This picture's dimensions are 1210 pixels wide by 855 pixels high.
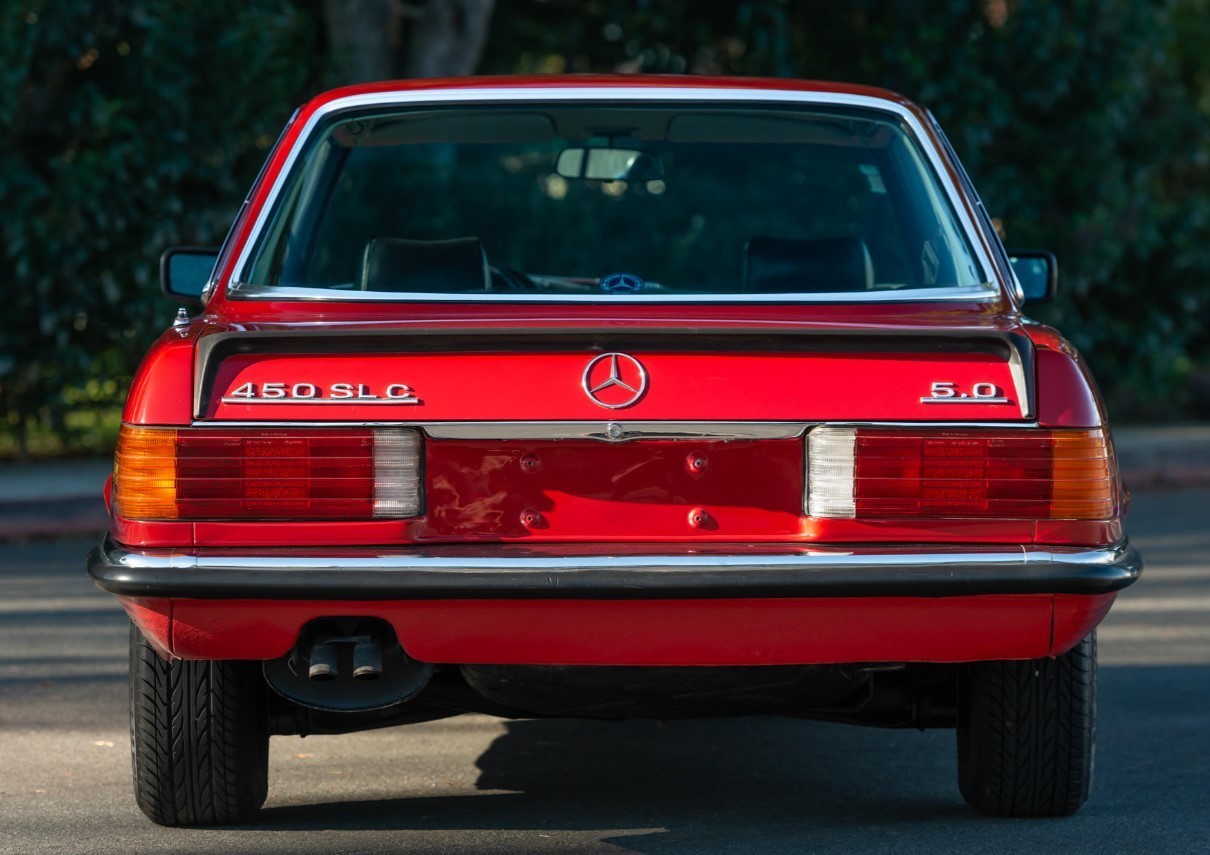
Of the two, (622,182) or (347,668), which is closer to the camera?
(347,668)

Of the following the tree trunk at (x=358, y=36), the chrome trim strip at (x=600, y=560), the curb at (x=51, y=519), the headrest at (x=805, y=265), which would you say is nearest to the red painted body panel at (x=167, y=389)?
the chrome trim strip at (x=600, y=560)

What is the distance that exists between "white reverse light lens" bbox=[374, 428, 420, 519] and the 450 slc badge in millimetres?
61

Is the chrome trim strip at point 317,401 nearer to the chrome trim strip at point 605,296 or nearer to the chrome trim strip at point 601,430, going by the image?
the chrome trim strip at point 601,430

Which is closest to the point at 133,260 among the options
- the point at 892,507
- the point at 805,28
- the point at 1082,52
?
the point at 805,28

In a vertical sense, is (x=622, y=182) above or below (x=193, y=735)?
above

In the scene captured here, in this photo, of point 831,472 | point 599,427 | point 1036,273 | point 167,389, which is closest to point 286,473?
point 167,389

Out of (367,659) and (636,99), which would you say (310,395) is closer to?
(367,659)

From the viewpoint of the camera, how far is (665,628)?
3.39 metres

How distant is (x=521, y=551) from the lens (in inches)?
133

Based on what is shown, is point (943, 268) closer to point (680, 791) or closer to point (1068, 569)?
point (1068, 569)

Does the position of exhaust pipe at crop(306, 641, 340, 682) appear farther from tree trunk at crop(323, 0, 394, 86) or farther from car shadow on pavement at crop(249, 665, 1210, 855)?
tree trunk at crop(323, 0, 394, 86)

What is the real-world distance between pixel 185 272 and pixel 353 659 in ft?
5.29

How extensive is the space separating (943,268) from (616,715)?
4.34 ft

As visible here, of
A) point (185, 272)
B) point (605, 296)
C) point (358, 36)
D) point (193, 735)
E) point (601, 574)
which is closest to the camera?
point (601, 574)
